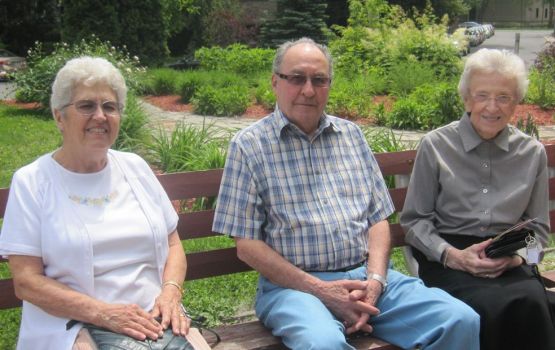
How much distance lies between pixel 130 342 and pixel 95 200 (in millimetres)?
603

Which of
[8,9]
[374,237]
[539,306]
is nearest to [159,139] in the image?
[374,237]

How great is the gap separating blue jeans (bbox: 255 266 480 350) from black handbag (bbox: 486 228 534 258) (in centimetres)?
33

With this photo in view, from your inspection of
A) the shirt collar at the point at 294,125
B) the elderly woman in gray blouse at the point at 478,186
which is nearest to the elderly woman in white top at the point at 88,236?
the shirt collar at the point at 294,125

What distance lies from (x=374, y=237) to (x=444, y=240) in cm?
37

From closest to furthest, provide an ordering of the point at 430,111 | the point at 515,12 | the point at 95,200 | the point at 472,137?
the point at 95,200 → the point at 472,137 → the point at 430,111 → the point at 515,12

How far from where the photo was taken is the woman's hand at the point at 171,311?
8.34 feet

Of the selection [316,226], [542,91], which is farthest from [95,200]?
[542,91]

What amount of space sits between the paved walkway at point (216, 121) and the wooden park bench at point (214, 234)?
5.82m

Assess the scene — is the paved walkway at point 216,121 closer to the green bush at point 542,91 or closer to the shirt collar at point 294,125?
the green bush at point 542,91

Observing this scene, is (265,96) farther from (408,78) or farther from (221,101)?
(408,78)

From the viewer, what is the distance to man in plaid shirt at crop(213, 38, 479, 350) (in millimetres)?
2820

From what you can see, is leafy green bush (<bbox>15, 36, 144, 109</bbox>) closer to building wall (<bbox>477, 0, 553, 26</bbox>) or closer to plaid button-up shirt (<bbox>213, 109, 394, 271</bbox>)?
plaid button-up shirt (<bbox>213, 109, 394, 271</bbox>)

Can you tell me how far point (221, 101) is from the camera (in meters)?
12.9

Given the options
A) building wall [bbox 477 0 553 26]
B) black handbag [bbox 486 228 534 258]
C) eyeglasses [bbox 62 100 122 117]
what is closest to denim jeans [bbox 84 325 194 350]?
eyeglasses [bbox 62 100 122 117]
